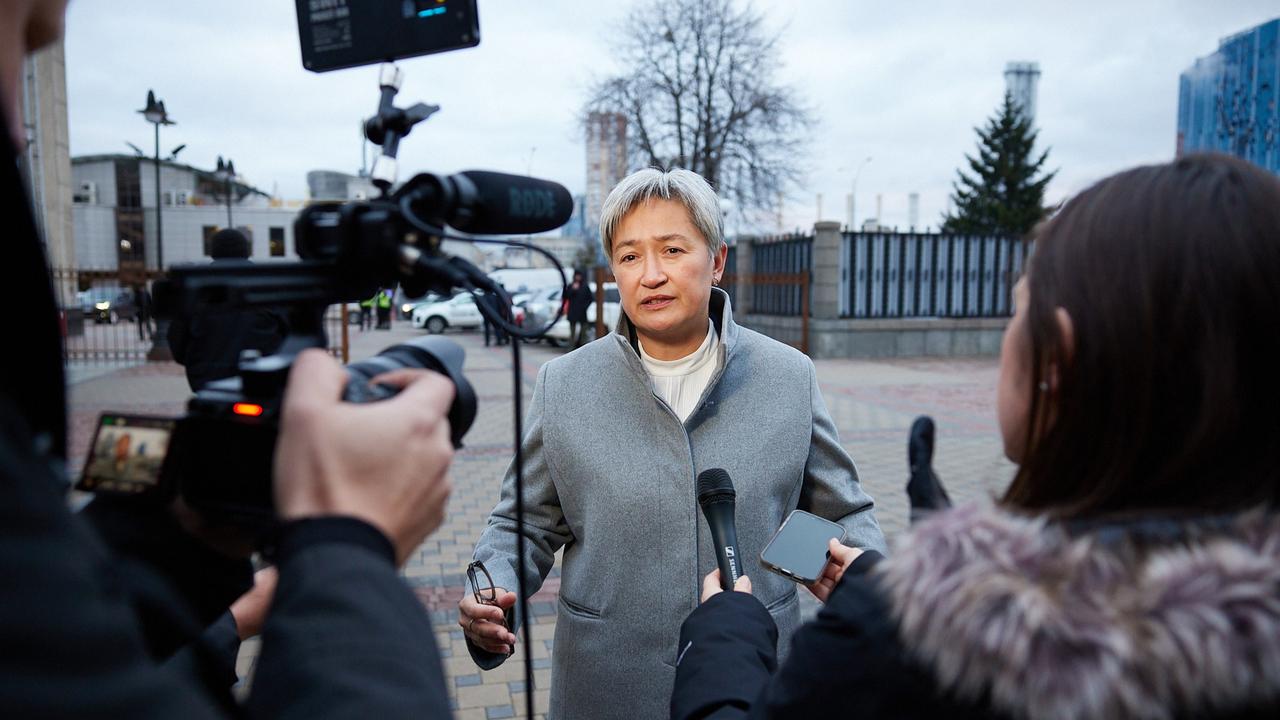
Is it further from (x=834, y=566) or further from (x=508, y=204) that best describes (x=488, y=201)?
(x=834, y=566)

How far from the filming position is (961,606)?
871mm

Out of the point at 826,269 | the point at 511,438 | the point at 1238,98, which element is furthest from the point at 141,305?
the point at 1238,98

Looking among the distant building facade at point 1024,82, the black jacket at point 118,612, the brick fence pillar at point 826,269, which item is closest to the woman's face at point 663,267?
the black jacket at point 118,612

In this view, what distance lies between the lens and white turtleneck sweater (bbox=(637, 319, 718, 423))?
2309 mm

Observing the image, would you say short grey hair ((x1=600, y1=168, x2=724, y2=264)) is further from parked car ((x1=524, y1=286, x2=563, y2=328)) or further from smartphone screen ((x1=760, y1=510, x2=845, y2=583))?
parked car ((x1=524, y1=286, x2=563, y2=328))

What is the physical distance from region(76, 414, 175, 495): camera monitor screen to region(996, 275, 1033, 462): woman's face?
100cm

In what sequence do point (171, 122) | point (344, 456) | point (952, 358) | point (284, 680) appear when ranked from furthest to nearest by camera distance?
point (171, 122) < point (952, 358) < point (344, 456) < point (284, 680)

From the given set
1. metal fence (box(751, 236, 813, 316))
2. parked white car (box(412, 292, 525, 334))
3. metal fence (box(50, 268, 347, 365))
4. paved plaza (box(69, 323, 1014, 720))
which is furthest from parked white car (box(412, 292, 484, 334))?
metal fence (box(751, 236, 813, 316))

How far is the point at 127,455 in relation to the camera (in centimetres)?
97

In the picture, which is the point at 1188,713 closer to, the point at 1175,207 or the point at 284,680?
the point at 1175,207

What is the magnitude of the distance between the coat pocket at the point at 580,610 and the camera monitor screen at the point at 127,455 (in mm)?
1258

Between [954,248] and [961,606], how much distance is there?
19306 mm

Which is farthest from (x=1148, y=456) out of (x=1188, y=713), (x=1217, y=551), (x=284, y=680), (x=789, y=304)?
(x=789, y=304)

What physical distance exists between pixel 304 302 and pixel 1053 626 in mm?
879
